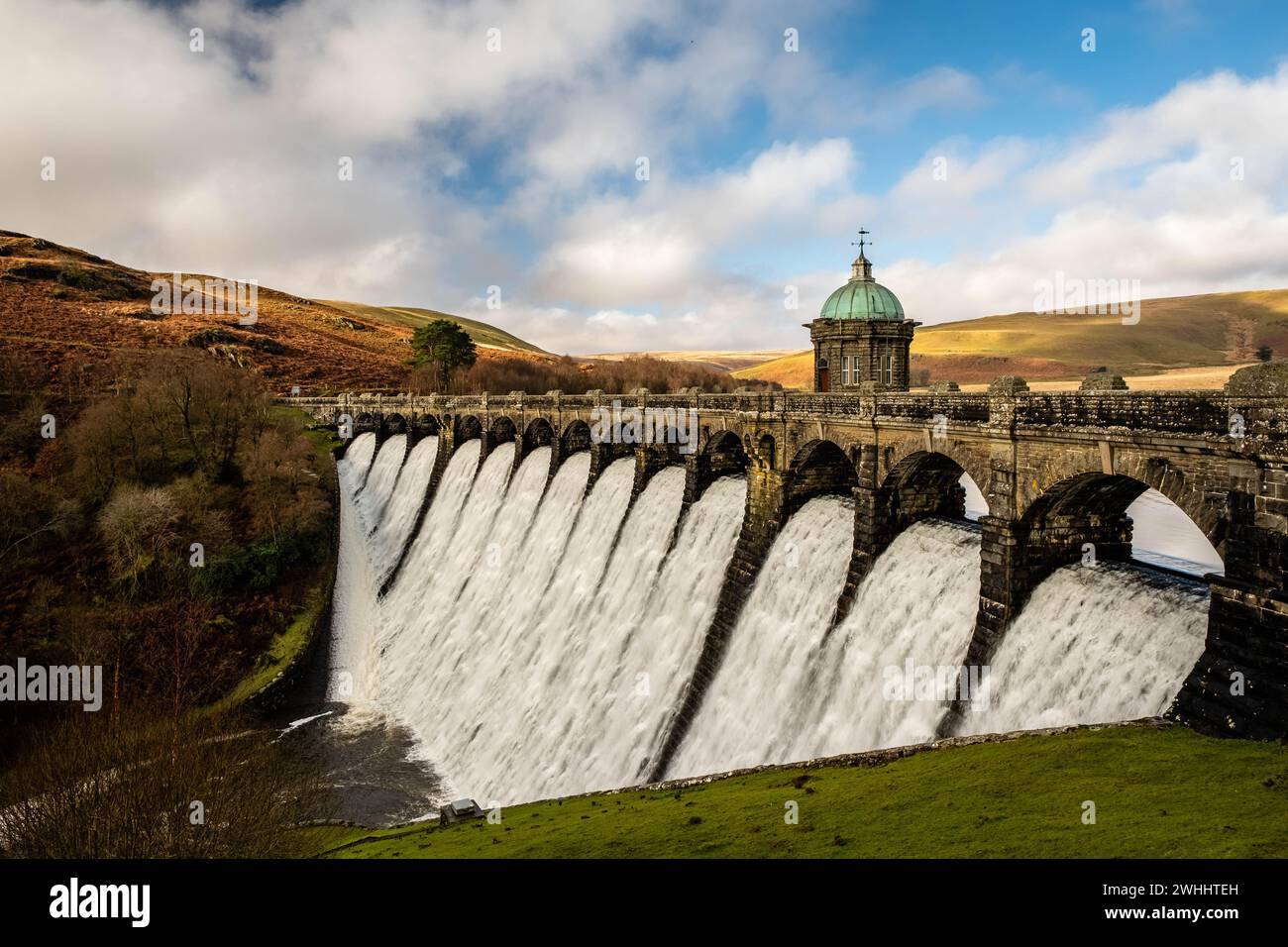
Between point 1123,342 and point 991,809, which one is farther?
point 1123,342

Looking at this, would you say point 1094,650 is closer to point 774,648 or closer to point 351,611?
point 774,648

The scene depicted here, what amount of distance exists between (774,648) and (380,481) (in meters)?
61.8

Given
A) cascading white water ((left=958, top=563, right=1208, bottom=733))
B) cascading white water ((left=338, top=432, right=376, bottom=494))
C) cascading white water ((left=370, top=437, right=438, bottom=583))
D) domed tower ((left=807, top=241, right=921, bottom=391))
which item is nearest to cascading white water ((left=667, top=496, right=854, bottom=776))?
cascading white water ((left=958, top=563, right=1208, bottom=733))

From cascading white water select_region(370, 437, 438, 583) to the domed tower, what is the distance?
3936cm

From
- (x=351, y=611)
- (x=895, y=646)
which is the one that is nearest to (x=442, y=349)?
(x=351, y=611)

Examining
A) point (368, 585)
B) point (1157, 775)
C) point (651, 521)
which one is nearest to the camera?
point (1157, 775)

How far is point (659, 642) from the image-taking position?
113 ft

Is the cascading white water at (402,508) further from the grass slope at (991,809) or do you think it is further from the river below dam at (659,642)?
the grass slope at (991,809)

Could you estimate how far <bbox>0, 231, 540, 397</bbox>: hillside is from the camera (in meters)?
100

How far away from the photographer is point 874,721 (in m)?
22.5

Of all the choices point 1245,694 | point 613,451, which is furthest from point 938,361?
point 1245,694

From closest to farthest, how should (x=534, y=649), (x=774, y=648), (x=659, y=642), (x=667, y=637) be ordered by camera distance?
(x=774, y=648) → (x=667, y=637) → (x=659, y=642) → (x=534, y=649)
